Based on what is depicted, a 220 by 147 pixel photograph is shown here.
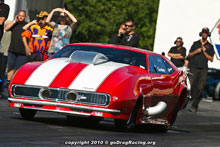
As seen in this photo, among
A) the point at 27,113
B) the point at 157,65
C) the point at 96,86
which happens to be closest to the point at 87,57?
the point at 96,86

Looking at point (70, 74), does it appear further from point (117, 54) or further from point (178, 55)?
point (178, 55)

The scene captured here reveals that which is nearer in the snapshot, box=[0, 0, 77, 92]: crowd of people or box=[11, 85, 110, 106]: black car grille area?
box=[11, 85, 110, 106]: black car grille area

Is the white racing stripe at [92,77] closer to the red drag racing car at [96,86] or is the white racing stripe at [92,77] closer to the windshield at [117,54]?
the red drag racing car at [96,86]

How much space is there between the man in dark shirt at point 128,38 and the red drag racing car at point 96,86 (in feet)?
11.0

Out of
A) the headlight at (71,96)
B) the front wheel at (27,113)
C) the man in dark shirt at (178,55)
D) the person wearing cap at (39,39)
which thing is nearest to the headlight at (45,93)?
the headlight at (71,96)

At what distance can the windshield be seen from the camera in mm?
10930

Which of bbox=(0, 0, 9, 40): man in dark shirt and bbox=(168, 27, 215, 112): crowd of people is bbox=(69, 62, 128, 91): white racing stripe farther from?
bbox=(168, 27, 215, 112): crowd of people

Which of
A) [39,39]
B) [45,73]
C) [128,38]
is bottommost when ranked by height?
[39,39]

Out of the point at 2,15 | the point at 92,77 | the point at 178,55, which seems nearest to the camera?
the point at 92,77

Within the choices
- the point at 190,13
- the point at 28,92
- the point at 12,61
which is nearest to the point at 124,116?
the point at 28,92

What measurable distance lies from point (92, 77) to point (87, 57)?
631 mm

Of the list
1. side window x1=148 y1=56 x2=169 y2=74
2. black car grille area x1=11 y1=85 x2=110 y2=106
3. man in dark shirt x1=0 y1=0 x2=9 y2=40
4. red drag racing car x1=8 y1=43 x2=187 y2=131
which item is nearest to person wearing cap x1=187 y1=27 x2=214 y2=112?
man in dark shirt x1=0 y1=0 x2=9 y2=40

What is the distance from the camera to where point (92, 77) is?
9.86m

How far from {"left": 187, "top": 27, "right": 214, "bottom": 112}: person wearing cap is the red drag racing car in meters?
7.62
